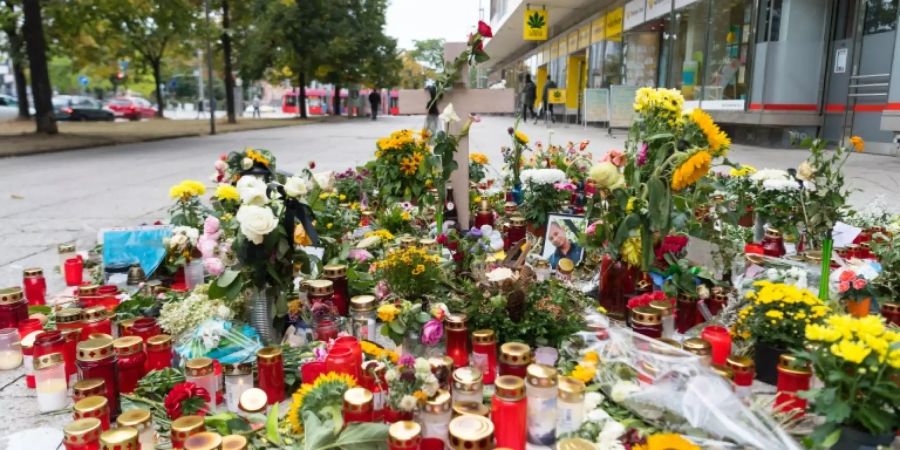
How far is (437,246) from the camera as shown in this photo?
134 inches

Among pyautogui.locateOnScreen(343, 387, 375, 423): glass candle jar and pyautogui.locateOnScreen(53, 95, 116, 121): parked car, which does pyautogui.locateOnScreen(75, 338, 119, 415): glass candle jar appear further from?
pyautogui.locateOnScreen(53, 95, 116, 121): parked car

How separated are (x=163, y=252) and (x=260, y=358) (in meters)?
1.77

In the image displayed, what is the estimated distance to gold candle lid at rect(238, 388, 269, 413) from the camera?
1968 mm

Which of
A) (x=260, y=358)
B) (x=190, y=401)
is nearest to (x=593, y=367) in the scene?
(x=260, y=358)

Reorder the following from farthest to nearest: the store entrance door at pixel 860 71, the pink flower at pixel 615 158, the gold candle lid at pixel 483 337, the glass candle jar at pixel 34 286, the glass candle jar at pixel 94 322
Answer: the store entrance door at pixel 860 71
the glass candle jar at pixel 34 286
the pink flower at pixel 615 158
the glass candle jar at pixel 94 322
the gold candle lid at pixel 483 337

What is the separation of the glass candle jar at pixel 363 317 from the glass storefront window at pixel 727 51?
12038mm

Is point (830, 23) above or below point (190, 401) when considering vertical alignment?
above

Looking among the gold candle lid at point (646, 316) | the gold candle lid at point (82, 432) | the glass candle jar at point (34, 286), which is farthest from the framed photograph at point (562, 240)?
the glass candle jar at point (34, 286)

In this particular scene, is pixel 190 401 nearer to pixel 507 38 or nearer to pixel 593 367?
pixel 593 367

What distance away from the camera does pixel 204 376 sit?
206cm

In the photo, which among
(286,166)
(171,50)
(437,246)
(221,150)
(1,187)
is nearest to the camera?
(437,246)

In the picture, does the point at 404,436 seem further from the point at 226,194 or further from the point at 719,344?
the point at 226,194

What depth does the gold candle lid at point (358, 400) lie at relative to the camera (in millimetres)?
1741

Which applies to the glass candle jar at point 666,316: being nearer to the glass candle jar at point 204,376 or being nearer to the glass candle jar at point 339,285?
the glass candle jar at point 339,285
